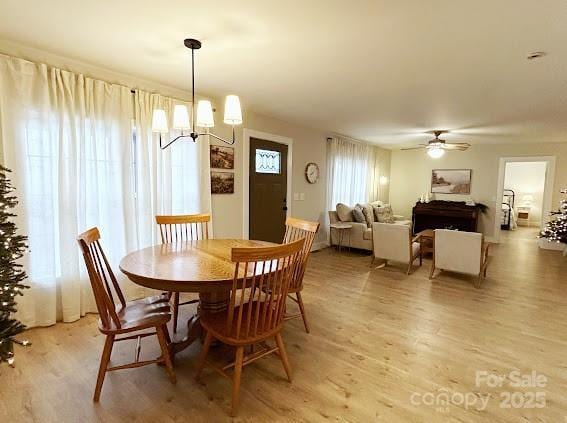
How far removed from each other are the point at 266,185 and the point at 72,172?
260 cm

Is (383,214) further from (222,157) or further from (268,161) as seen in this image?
(222,157)

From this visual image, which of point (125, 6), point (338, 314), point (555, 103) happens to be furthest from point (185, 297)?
point (555, 103)

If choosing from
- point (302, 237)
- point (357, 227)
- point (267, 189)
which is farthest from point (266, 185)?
point (302, 237)

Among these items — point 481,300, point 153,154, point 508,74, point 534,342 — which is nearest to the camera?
point 534,342

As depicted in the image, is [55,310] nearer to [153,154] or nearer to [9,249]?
[9,249]

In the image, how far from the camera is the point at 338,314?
117 inches

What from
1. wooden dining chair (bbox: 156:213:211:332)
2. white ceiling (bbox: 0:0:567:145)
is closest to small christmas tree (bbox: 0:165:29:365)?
wooden dining chair (bbox: 156:213:211:332)

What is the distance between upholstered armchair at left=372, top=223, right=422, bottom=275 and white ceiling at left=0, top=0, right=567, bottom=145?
1692 millimetres

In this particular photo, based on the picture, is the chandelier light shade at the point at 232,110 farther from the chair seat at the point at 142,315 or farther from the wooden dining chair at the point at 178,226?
the chair seat at the point at 142,315

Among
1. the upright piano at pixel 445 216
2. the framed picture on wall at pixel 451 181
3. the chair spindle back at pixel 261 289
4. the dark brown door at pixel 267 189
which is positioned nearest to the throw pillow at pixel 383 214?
the upright piano at pixel 445 216

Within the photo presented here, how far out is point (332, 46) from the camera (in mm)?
2285

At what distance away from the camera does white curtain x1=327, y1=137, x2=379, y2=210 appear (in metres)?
6.04

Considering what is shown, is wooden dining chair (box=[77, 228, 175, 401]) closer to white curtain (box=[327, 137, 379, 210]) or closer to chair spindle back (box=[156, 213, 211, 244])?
chair spindle back (box=[156, 213, 211, 244])

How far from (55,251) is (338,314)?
2699 mm
